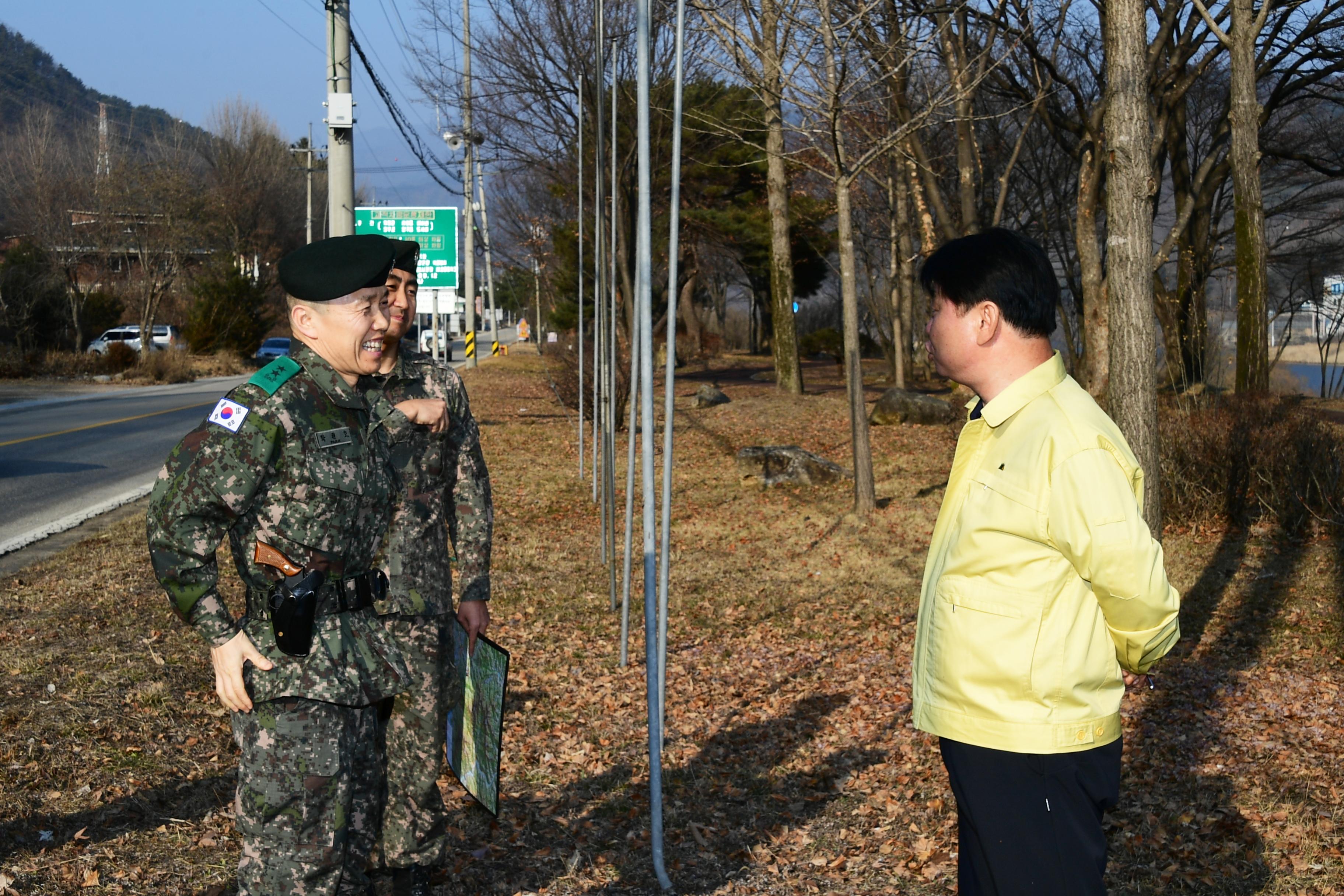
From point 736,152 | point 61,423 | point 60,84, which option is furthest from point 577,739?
point 60,84

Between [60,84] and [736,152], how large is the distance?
135231 mm

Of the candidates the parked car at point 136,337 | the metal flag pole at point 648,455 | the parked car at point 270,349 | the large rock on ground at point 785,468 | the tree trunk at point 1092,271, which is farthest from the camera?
the parked car at point 270,349

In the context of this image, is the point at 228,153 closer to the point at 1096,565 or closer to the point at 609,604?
the point at 609,604

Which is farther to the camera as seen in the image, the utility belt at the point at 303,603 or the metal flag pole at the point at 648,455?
the metal flag pole at the point at 648,455

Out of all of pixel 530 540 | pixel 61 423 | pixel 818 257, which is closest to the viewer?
pixel 530 540

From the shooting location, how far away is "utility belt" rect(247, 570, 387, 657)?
247 cm

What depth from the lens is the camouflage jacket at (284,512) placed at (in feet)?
7.99

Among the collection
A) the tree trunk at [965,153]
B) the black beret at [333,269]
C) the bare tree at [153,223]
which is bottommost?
the black beret at [333,269]

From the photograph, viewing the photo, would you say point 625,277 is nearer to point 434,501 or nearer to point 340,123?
point 340,123

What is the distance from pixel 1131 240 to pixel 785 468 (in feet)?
20.4

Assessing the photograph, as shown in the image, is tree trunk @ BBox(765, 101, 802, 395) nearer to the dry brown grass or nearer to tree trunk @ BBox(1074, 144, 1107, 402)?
tree trunk @ BBox(1074, 144, 1107, 402)

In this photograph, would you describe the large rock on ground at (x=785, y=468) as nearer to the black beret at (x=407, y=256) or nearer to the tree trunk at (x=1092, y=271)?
the tree trunk at (x=1092, y=271)

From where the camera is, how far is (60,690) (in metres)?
5.20

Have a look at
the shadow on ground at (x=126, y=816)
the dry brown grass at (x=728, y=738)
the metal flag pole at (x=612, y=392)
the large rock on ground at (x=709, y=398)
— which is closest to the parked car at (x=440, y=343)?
the large rock on ground at (x=709, y=398)
